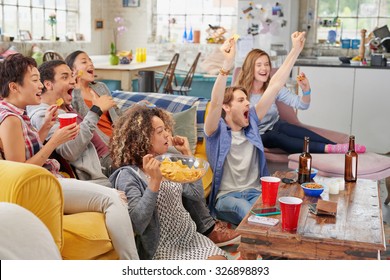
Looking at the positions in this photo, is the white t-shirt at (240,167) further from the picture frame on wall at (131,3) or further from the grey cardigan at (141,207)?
the picture frame on wall at (131,3)

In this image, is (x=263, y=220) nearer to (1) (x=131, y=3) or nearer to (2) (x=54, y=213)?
(2) (x=54, y=213)

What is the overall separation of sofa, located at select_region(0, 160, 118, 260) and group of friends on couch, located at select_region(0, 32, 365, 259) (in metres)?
0.06

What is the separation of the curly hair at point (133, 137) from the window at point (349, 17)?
6.22m

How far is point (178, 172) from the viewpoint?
2375mm

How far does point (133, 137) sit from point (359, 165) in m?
1.65

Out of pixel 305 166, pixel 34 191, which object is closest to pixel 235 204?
pixel 305 166

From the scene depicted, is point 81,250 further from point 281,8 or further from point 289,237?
point 281,8

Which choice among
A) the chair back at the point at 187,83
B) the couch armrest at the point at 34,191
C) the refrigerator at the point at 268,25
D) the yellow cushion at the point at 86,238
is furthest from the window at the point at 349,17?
the couch armrest at the point at 34,191

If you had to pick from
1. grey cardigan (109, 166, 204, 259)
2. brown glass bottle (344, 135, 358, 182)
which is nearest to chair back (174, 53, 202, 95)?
brown glass bottle (344, 135, 358, 182)

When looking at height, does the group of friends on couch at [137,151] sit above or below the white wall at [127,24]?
below

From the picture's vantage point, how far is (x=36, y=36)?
8.08 meters

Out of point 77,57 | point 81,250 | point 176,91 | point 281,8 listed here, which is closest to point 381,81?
point 281,8

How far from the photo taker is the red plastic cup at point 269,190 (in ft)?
8.18
